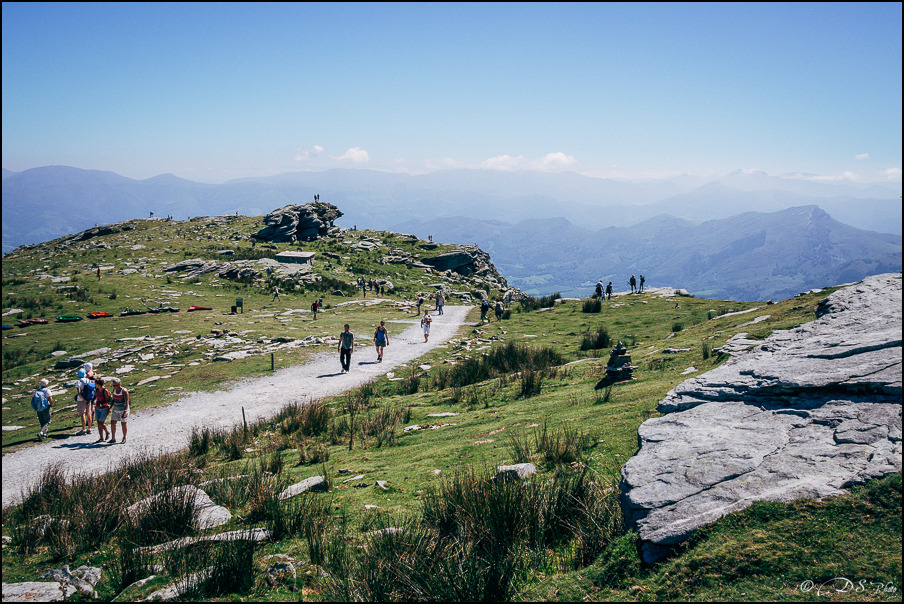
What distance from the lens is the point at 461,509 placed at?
643 cm

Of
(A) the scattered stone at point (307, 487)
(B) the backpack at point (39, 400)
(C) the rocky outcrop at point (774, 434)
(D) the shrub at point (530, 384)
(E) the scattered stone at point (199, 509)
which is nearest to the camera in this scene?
(C) the rocky outcrop at point (774, 434)

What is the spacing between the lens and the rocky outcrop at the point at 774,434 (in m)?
5.17

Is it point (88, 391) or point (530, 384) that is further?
point (88, 391)

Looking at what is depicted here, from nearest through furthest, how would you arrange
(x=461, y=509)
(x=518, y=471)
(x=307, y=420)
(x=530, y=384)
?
(x=461, y=509)
(x=518, y=471)
(x=307, y=420)
(x=530, y=384)

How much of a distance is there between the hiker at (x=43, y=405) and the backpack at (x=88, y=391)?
88cm

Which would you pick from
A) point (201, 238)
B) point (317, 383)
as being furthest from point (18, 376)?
point (201, 238)

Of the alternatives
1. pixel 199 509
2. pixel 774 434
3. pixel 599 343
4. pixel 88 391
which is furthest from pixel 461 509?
pixel 599 343

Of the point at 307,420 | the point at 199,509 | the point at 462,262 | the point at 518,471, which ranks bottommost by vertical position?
the point at 307,420

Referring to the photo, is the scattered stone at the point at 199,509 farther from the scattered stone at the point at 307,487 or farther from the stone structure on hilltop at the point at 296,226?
the stone structure on hilltop at the point at 296,226

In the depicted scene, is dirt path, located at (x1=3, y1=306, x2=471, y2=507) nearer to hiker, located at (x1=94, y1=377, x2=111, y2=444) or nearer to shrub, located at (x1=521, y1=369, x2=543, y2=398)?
hiker, located at (x1=94, y1=377, x2=111, y2=444)

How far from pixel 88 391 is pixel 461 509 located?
16185 millimetres

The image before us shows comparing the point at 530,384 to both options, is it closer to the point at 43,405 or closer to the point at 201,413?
the point at 201,413

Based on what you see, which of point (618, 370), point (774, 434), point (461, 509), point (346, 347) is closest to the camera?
point (774, 434)

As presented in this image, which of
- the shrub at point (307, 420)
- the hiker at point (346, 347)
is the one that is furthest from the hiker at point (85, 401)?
the hiker at point (346, 347)
